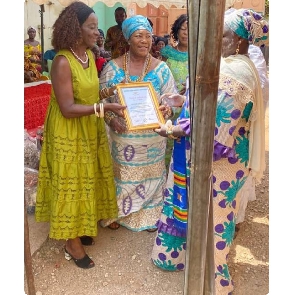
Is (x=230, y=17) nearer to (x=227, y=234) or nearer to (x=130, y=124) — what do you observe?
(x=130, y=124)

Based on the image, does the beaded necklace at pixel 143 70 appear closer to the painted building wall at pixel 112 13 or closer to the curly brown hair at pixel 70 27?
the curly brown hair at pixel 70 27

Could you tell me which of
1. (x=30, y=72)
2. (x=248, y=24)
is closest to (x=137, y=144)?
(x=248, y=24)

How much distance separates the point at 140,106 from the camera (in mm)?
3111

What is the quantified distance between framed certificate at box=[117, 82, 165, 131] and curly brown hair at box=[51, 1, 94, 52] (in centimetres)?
47

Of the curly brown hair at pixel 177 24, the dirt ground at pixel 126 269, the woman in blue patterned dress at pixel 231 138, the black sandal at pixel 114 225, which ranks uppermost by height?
the curly brown hair at pixel 177 24

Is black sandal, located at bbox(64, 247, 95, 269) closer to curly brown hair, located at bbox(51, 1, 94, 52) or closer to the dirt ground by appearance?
the dirt ground

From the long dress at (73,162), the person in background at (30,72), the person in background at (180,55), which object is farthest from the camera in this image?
the person in background at (30,72)

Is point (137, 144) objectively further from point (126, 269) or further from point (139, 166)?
point (126, 269)

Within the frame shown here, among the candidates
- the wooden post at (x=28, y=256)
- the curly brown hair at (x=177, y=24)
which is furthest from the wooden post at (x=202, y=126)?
the curly brown hair at (x=177, y=24)

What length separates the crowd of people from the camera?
2475 mm

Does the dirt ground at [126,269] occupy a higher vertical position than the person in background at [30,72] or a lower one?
lower

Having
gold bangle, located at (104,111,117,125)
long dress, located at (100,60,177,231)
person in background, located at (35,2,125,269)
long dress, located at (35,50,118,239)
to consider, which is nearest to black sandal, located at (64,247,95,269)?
person in background, located at (35,2,125,269)

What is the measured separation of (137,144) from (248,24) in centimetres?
165

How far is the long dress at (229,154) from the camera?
7.92ft
